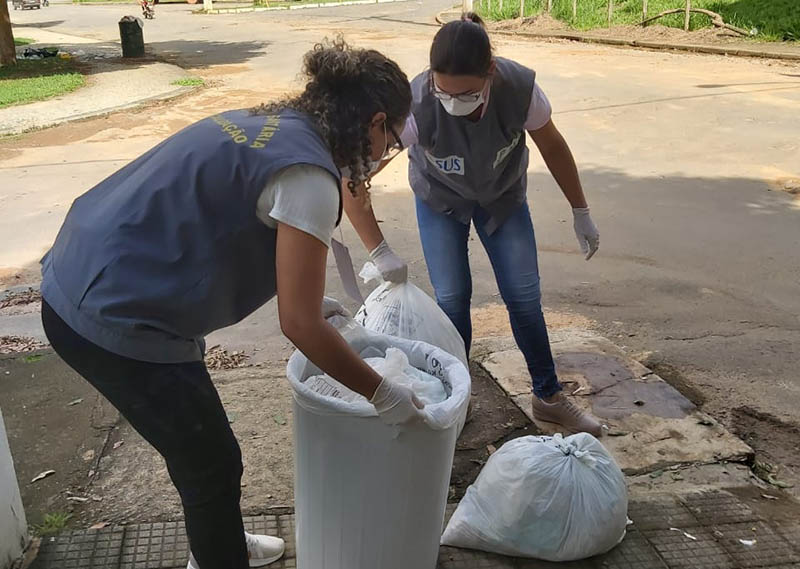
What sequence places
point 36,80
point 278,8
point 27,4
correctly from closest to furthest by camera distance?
point 36,80 → point 278,8 → point 27,4

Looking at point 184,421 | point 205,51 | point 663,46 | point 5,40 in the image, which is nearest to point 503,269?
point 184,421

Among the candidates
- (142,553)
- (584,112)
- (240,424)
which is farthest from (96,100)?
(142,553)

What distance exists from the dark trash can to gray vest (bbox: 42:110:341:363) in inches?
614

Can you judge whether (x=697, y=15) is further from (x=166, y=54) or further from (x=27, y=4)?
(x=27, y=4)

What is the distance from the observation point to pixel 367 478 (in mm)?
1885

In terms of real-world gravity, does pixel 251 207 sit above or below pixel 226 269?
above

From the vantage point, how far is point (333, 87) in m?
1.64

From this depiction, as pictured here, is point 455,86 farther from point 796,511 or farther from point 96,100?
point 96,100

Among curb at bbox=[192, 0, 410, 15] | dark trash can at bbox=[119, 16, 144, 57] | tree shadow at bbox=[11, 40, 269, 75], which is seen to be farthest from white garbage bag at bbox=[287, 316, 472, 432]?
curb at bbox=[192, 0, 410, 15]

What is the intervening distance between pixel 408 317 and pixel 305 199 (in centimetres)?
117

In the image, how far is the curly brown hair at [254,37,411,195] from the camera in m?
1.63

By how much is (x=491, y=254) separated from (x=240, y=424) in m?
1.20

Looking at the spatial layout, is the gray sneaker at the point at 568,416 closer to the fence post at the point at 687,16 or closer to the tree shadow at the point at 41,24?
the fence post at the point at 687,16

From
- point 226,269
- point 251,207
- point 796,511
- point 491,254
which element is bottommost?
point 796,511
